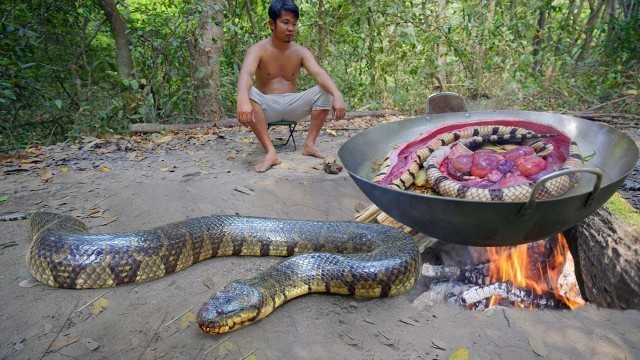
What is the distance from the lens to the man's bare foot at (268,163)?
15.7 feet

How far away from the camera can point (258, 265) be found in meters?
3.25

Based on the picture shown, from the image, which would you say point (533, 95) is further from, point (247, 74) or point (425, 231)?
point (425, 231)

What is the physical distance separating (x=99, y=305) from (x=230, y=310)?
91cm

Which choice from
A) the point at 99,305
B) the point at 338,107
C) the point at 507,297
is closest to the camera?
the point at 99,305

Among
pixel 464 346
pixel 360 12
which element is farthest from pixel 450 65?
pixel 464 346

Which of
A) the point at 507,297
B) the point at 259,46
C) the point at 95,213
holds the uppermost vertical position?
the point at 259,46

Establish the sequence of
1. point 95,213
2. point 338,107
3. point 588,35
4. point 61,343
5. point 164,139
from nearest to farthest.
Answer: point 61,343, point 95,213, point 338,107, point 164,139, point 588,35

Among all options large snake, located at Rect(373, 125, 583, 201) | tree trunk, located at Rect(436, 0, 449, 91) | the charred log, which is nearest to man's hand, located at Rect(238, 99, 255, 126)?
large snake, located at Rect(373, 125, 583, 201)

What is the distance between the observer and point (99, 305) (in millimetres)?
2564

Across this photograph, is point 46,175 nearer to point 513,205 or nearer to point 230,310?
point 230,310

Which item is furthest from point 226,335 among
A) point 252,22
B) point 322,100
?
point 252,22

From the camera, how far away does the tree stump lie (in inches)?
89.4

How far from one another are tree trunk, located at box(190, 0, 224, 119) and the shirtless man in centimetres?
188

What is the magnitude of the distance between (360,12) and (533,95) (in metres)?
3.80
